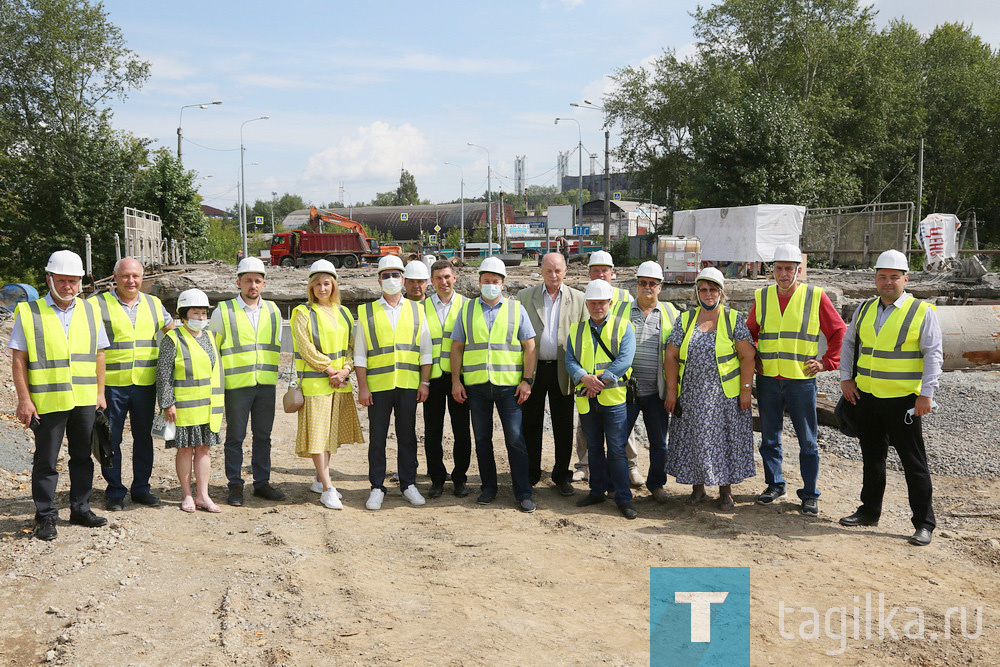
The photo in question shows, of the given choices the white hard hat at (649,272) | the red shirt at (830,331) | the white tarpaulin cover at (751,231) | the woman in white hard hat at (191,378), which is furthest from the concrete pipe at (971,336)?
the white tarpaulin cover at (751,231)

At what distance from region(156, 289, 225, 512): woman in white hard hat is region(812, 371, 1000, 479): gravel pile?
6.06 meters

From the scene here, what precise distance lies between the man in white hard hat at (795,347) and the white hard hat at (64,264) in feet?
15.7

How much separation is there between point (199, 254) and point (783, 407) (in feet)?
110

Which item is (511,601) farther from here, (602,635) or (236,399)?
(236,399)

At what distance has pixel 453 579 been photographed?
464 centimetres

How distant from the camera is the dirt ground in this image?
148 inches

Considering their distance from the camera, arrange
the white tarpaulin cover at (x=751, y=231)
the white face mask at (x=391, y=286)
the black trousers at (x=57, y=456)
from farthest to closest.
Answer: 1. the white tarpaulin cover at (x=751, y=231)
2. the white face mask at (x=391, y=286)
3. the black trousers at (x=57, y=456)

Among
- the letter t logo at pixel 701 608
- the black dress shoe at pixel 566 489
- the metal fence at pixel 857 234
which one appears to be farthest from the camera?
the metal fence at pixel 857 234

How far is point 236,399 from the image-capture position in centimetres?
591

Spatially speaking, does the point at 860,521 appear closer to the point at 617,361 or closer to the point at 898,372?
the point at 898,372

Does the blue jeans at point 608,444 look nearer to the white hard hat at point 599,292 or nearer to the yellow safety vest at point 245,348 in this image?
the white hard hat at point 599,292

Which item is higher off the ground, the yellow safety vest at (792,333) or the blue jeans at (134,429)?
the yellow safety vest at (792,333)

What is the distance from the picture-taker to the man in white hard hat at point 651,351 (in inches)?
233

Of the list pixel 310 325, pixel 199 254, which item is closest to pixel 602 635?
pixel 310 325
